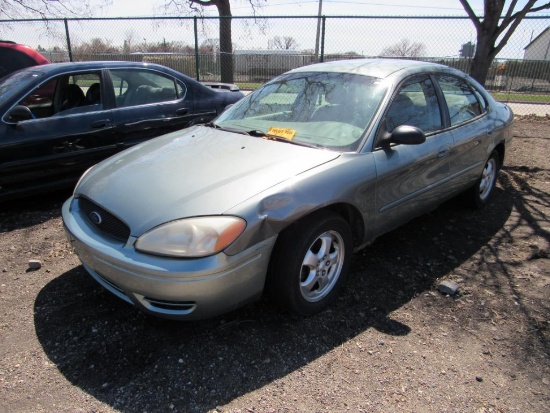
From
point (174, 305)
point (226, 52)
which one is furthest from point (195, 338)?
point (226, 52)

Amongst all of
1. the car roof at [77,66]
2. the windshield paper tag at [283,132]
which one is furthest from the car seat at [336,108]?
the car roof at [77,66]

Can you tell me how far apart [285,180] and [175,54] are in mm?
12335

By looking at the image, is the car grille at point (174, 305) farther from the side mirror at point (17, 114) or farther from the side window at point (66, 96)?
the side window at point (66, 96)

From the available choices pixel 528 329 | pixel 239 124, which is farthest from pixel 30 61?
pixel 528 329

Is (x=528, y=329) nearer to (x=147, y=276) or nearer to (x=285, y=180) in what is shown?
(x=285, y=180)

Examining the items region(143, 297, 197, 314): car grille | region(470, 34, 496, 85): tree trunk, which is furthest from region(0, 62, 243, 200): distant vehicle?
region(470, 34, 496, 85): tree trunk

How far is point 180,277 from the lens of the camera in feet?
6.98

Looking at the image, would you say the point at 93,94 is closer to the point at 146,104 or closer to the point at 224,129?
the point at 146,104

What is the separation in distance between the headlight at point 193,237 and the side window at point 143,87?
127 inches

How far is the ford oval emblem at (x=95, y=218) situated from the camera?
2.54 m

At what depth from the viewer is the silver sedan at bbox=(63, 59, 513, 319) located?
2211 millimetres

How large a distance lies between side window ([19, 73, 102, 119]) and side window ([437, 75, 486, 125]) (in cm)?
368

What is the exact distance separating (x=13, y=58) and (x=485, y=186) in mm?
6978

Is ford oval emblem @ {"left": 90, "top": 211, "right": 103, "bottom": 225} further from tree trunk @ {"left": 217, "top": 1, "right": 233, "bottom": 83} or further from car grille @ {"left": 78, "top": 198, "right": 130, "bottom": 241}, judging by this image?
tree trunk @ {"left": 217, "top": 1, "right": 233, "bottom": 83}
